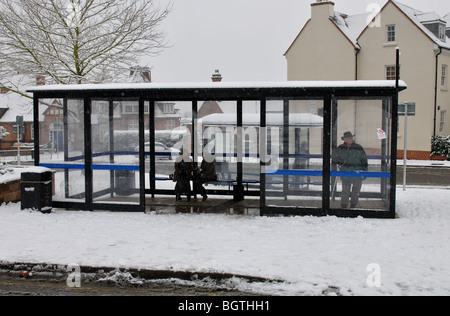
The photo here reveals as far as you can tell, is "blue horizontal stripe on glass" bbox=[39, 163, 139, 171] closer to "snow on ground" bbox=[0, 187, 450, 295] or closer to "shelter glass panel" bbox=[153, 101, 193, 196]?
"snow on ground" bbox=[0, 187, 450, 295]

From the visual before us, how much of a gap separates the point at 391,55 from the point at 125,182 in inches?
963

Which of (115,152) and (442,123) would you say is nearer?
(115,152)

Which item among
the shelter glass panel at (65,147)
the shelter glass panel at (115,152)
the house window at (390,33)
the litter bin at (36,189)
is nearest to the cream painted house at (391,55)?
the house window at (390,33)

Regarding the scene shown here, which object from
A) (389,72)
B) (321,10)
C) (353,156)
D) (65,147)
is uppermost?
(321,10)

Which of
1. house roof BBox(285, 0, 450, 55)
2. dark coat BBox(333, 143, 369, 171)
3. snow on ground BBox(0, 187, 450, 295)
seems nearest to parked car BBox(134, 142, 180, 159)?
snow on ground BBox(0, 187, 450, 295)

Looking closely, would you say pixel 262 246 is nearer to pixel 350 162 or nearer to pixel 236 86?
pixel 350 162

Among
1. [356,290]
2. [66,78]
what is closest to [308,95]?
[356,290]

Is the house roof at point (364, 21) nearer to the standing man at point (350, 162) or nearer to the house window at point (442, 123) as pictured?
the house window at point (442, 123)

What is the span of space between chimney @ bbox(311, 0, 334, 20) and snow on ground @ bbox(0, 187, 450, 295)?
24302 millimetres

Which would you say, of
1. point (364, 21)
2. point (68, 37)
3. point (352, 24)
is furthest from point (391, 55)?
point (68, 37)

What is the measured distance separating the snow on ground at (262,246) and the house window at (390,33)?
2243 cm

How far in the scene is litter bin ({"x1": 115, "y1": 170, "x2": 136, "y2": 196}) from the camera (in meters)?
11.1

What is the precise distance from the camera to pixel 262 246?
7.83 metres

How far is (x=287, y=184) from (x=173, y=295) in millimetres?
4903
